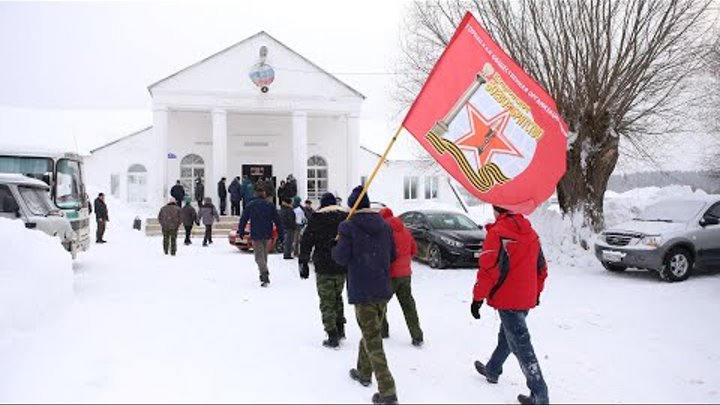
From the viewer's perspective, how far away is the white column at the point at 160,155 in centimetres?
2447

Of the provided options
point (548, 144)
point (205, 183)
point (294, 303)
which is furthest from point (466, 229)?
point (205, 183)

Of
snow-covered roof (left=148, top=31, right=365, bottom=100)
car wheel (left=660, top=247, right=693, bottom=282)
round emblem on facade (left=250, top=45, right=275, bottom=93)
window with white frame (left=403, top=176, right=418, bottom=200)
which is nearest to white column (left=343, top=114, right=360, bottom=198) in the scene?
snow-covered roof (left=148, top=31, right=365, bottom=100)

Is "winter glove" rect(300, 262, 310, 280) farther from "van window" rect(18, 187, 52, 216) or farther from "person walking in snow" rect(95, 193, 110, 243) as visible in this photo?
"person walking in snow" rect(95, 193, 110, 243)

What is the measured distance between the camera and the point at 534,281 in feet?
15.8

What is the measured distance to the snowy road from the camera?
16.3 feet

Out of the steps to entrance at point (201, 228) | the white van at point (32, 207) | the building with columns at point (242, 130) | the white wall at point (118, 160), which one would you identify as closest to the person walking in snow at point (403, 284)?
the white van at point (32, 207)

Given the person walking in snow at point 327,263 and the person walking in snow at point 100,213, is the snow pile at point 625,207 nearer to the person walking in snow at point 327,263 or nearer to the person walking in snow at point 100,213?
the person walking in snow at point 327,263

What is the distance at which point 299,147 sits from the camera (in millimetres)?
26016

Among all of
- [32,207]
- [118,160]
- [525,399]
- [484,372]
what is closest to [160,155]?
[118,160]

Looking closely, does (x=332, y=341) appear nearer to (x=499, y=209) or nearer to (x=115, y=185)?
(x=499, y=209)

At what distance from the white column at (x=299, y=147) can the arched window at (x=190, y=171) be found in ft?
16.9

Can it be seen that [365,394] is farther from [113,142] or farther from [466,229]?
[113,142]

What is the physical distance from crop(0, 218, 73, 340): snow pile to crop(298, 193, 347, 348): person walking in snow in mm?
3201

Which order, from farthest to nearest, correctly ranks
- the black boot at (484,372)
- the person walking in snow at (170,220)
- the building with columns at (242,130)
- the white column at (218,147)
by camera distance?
the building with columns at (242,130)
the white column at (218,147)
the person walking in snow at (170,220)
the black boot at (484,372)
